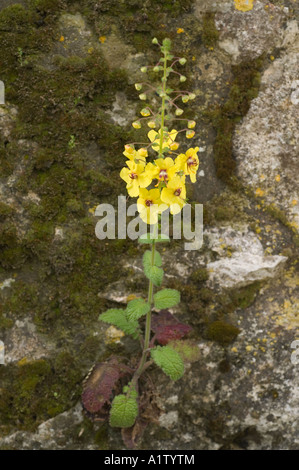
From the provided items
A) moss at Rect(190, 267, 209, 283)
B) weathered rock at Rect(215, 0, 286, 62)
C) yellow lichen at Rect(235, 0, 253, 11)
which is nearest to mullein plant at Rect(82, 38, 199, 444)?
moss at Rect(190, 267, 209, 283)

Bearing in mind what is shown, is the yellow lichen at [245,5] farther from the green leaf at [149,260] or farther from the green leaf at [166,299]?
the green leaf at [166,299]

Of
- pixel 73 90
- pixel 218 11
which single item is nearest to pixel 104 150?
pixel 73 90

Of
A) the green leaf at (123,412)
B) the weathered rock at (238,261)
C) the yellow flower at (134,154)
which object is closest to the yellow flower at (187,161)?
the yellow flower at (134,154)

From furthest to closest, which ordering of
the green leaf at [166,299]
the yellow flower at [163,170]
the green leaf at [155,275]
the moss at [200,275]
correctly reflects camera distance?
the moss at [200,275]
the green leaf at [166,299]
the green leaf at [155,275]
the yellow flower at [163,170]

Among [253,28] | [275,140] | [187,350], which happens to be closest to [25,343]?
[187,350]

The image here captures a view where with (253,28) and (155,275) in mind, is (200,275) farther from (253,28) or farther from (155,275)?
(253,28)

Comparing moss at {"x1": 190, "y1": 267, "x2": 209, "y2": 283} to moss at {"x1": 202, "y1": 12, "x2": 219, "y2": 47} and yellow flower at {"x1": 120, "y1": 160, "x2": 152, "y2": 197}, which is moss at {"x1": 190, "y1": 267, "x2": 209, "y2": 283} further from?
moss at {"x1": 202, "y1": 12, "x2": 219, "y2": 47}
